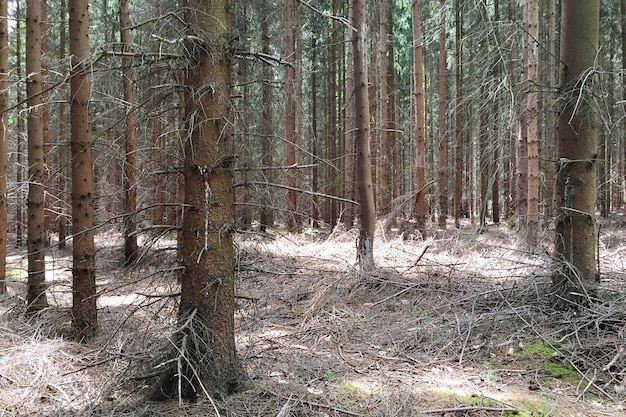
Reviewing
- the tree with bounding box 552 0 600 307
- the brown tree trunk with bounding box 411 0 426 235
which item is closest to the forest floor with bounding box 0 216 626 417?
the tree with bounding box 552 0 600 307

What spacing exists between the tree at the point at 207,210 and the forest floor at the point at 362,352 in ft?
0.59

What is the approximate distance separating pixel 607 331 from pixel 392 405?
2306mm

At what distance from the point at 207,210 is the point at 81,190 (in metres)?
2.77

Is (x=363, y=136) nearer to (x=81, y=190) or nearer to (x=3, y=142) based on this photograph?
(x=81, y=190)

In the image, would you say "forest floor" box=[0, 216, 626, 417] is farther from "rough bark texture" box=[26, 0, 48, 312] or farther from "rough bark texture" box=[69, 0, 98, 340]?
"rough bark texture" box=[26, 0, 48, 312]

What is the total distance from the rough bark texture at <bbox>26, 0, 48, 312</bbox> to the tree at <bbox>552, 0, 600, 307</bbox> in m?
6.34

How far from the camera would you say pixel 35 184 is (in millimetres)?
6238

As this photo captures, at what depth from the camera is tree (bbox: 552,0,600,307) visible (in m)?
4.57

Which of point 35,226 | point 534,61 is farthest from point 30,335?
point 534,61

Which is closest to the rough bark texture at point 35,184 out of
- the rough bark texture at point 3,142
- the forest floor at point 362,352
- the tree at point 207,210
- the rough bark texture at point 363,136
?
the forest floor at point 362,352

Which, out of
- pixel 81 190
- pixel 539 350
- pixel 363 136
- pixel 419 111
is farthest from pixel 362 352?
pixel 419 111

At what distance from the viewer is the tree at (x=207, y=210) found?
3248 millimetres

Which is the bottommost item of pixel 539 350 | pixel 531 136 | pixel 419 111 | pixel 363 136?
pixel 539 350

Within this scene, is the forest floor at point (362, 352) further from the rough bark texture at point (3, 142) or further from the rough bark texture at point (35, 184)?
the rough bark texture at point (3, 142)
